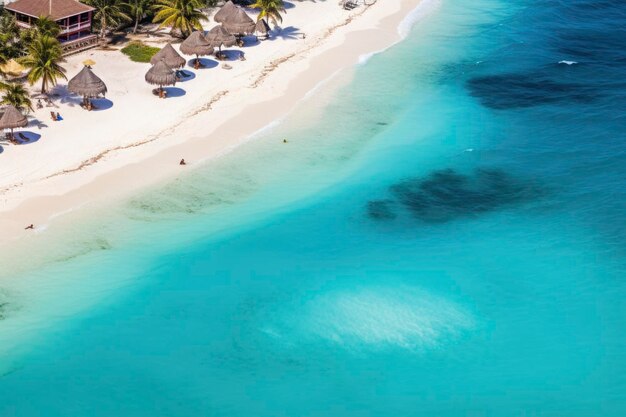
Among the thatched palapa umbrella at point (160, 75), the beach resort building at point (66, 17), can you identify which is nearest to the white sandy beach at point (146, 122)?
the beach resort building at point (66, 17)

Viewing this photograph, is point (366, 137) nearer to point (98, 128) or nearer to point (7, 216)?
point (98, 128)

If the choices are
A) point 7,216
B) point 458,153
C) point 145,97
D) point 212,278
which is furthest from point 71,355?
point 458,153

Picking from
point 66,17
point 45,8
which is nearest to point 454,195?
point 66,17

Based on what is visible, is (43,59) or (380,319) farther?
(43,59)

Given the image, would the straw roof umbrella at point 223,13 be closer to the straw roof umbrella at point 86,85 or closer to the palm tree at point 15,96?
the straw roof umbrella at point 86,85

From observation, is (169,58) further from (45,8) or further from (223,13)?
(223,13)

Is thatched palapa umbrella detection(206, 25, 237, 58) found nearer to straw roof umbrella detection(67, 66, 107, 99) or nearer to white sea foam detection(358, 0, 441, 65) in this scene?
straw roof umbrella detection(67, 66, 107, 99)
